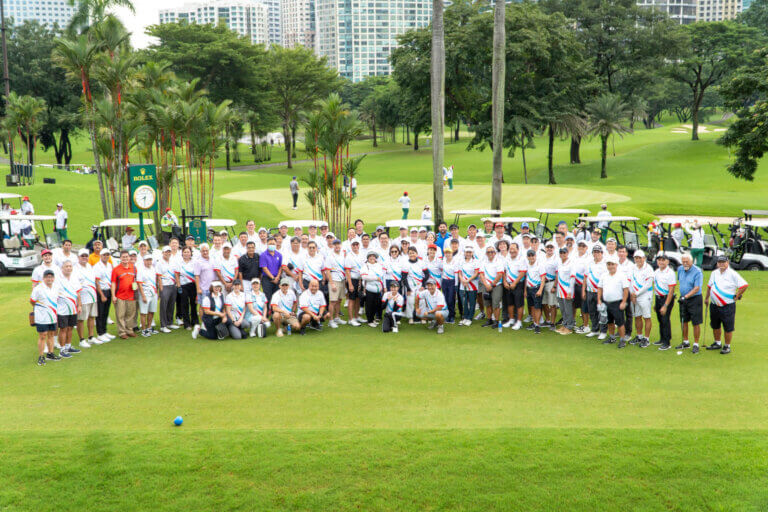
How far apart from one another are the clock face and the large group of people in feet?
23.7

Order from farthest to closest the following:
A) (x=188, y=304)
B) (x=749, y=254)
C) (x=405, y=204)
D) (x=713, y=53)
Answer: (x=713, y=53), (x=405, y=204), (x=749, y=254), (x=188, y=304)

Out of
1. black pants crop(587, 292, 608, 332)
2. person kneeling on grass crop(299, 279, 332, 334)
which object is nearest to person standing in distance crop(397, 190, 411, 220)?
person kneeling on grass crop(299, 279, 332, 334)

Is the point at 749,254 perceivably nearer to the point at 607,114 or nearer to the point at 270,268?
the point at 270,268

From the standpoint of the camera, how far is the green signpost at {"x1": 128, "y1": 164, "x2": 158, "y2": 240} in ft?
71.2

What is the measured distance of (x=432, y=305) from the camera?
570 inches

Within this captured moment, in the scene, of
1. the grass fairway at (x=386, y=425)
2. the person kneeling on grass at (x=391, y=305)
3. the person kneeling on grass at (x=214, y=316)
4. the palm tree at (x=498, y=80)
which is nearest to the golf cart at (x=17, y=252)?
the grass fairway at (x=386, y=425)

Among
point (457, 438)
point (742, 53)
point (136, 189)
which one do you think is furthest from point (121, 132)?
point (742, 53)

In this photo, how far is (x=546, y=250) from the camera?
14.4m

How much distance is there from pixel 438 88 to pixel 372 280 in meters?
9.80

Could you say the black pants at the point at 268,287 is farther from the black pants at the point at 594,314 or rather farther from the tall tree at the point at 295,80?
the tall tree at the point at 295,80

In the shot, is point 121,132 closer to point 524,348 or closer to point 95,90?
point 524,348

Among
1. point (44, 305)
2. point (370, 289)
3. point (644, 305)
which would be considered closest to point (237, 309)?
point (370, 289)

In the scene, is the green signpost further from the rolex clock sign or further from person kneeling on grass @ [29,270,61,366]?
person kneeling on grass @ [29,270,61,366]

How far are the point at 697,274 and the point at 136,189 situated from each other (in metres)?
16.8
